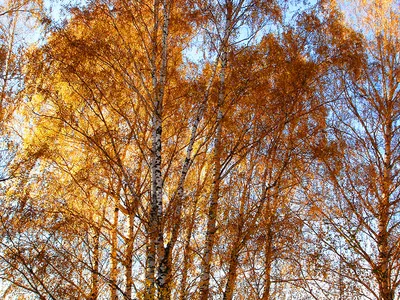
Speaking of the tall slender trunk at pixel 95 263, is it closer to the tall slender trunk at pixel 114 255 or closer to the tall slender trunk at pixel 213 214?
the tall slender trunk at pixel 114 255

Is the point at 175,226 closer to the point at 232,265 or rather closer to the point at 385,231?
the point at 232,265

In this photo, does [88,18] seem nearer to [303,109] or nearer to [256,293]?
[303,109]

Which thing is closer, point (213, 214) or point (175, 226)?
point (175, 226)

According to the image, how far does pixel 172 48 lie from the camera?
9250 millimetres

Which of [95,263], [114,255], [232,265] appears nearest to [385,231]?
[232,265]

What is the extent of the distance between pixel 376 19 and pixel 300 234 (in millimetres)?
6161

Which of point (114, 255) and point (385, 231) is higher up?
point (385, 231)

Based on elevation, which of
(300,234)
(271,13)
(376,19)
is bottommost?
(300,234)

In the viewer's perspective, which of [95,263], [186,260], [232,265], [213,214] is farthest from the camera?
[95,263]

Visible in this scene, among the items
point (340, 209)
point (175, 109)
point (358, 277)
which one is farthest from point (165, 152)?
point (358, 277)

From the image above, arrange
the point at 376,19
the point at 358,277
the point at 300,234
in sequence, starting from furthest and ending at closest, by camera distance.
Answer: the point at 376,19, the point at 300,234, the point at 358,277

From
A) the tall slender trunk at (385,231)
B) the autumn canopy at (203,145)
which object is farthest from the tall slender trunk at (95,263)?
the tall slender trunk at (385,231)

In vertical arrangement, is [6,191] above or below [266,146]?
below

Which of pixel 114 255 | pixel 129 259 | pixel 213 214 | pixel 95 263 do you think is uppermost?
pixel 213 214
